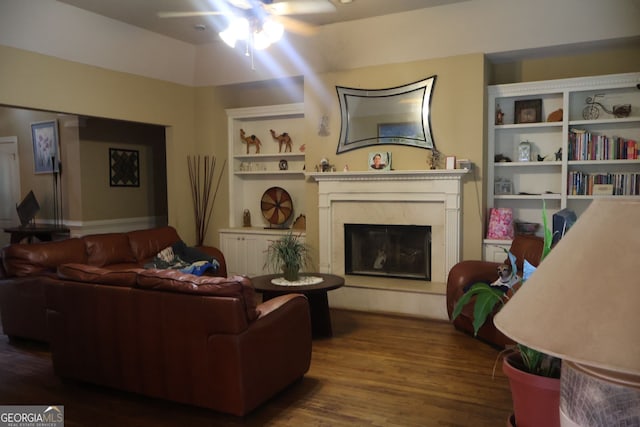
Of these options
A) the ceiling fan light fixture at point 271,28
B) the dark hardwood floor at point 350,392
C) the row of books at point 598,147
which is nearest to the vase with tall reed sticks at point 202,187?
the dark hardwood floor at point 350,392

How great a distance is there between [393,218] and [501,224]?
45.3 inches

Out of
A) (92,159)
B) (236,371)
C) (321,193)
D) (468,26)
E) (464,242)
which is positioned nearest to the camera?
(236,371)

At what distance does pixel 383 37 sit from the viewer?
533 centimetres

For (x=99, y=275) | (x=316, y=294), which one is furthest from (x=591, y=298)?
(x=316, y=294)

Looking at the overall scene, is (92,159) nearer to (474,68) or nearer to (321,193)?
(321,193)

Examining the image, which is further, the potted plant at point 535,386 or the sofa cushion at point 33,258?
the sofa cushion at point 33,258

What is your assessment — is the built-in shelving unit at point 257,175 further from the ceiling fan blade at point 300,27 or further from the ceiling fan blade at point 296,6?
the ceiling fan blade at point 296,6

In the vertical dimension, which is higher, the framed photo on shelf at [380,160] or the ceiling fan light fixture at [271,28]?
the ceiling fan light fixture at [271,28]

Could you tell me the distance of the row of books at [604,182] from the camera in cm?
475

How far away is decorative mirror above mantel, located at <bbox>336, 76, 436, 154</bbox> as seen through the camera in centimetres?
527

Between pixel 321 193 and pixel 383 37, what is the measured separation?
1.89 meters

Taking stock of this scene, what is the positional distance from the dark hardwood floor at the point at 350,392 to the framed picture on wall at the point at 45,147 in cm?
341

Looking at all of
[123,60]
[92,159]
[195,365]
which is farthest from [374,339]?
[92,159]
